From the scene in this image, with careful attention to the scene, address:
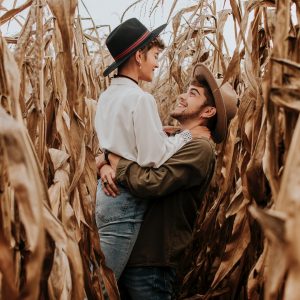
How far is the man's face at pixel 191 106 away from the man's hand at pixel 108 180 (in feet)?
0.89

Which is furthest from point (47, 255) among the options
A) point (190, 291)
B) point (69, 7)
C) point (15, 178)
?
point (190, 291)

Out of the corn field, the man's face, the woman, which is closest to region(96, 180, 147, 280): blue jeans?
the woman

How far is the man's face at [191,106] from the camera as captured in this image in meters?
1.43

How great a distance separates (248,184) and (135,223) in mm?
402

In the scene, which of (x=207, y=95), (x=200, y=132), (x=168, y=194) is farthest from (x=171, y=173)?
(x=207, y=95)

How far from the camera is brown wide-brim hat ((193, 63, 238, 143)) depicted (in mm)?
1395

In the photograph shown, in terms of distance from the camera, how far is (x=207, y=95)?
1468 millimetres

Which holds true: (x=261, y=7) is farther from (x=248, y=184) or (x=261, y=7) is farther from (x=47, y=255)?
(x=47, y=255)

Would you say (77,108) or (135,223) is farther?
(135,223)

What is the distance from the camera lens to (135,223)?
4.03ft

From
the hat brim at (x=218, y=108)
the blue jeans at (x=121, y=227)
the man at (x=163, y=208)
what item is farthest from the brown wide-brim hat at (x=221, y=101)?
the blue jeans at (x=121, y=227)

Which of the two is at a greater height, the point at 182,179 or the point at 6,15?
the point at 6,15

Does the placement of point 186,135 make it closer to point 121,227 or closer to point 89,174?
point 121,227

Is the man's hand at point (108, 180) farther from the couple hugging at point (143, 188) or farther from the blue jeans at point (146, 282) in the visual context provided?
the blue jeans at point (146, 282)
